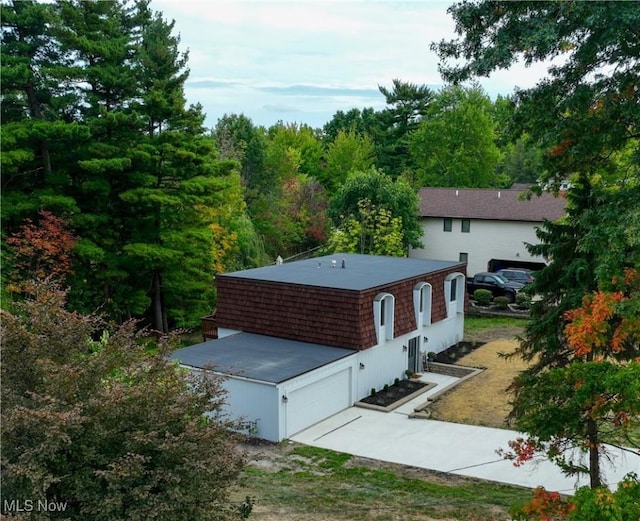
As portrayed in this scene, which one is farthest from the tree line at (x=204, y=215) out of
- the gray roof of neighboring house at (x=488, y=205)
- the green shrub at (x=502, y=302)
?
the green shrub at (x=502, y=302)

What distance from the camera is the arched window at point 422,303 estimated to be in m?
21.3

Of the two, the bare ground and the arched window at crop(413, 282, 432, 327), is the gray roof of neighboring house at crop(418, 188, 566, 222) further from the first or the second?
the arched window at crop(413, 282, 432, 327)

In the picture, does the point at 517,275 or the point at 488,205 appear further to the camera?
the point at 488,205

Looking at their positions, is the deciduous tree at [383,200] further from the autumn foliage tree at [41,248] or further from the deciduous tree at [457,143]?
the autumn foliage tree at [41,248]

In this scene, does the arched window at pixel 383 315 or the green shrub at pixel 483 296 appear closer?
the arched window at pixel 383 315

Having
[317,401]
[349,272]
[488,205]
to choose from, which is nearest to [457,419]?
[317,401]

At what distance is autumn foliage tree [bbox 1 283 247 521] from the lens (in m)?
6.21

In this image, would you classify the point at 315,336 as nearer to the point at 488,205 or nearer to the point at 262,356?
the point at 262,356

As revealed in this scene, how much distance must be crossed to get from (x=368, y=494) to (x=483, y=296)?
19664mm

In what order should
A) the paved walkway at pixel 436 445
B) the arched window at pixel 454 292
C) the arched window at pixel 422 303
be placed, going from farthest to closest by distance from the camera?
the arched window at pixel 454 292 < the arched window at pixel 422 303 < the paved walkway at pixel 436 445

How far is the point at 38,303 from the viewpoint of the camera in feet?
24.9

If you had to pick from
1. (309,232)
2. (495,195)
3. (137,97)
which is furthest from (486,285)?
(137,97)

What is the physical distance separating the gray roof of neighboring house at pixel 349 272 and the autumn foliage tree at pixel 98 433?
38.0 feet

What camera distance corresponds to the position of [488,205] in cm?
3594
